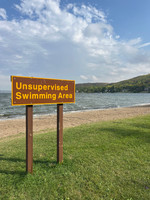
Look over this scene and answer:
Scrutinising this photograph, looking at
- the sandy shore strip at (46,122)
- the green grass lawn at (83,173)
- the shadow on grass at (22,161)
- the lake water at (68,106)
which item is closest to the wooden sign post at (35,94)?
the shadow on grass at (22,161)

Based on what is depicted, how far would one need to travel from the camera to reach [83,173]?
336cm

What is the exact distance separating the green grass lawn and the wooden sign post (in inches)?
15.2

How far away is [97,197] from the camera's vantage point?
2643 millimetres

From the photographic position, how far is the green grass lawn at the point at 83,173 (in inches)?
108

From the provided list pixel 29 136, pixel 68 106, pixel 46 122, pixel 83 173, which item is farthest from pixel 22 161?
pixel 68 106

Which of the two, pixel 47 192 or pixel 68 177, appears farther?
pixel 68 177

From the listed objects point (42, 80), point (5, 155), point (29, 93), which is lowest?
point (5, 155)

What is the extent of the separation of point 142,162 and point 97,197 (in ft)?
5.93

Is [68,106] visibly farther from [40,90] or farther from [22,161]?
[40,90]

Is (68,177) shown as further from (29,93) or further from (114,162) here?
(29,93)

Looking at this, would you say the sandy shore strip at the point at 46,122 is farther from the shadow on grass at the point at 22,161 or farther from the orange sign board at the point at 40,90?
the orange sign board at the point at 40,90

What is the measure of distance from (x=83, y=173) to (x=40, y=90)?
215cm

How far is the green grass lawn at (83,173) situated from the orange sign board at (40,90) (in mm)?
1644

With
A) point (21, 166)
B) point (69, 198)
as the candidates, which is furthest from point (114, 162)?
point (21, 166)
